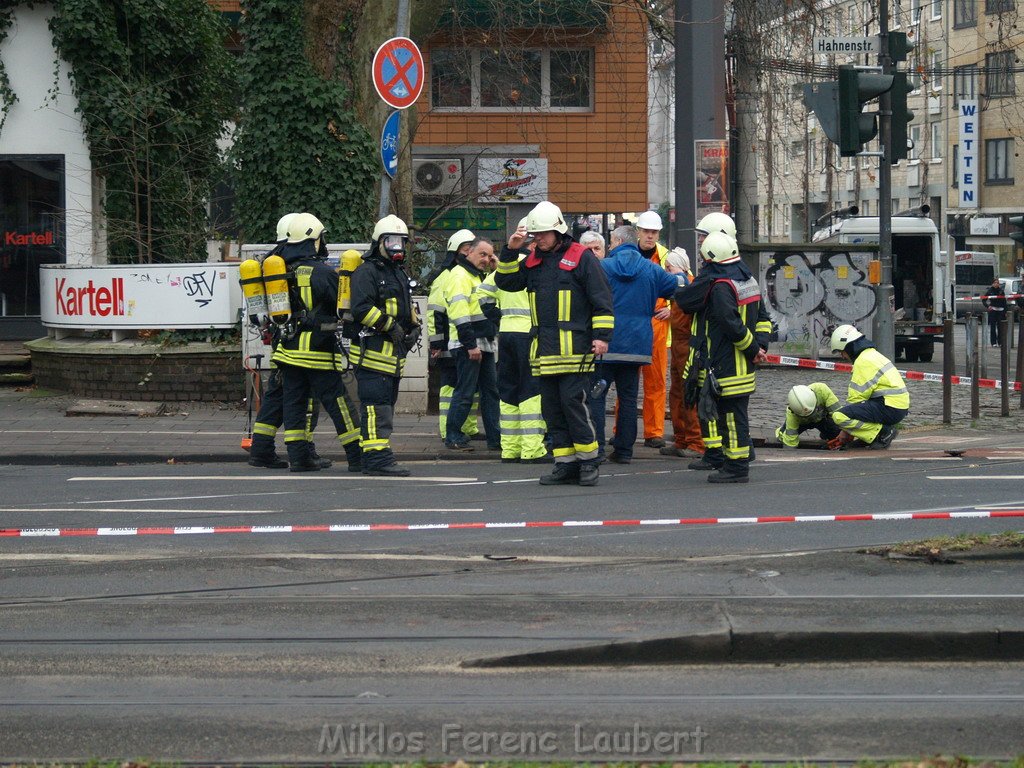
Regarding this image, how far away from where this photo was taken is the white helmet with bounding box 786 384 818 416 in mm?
12625

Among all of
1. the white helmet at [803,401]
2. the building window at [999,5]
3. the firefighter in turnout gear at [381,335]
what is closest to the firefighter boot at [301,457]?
the firefighter in turnout gear at [381,335]

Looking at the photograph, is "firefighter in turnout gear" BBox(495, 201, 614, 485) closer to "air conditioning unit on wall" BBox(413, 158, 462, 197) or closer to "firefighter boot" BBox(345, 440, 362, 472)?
"firefighter boot" BBox(345, 440, 362, 472)

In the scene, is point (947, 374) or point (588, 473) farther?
point (947, 374)

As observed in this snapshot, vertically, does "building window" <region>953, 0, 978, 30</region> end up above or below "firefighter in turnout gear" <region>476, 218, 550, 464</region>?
above

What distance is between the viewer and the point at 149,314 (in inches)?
645

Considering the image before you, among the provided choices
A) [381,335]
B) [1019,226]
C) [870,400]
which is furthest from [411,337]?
[1019,226]

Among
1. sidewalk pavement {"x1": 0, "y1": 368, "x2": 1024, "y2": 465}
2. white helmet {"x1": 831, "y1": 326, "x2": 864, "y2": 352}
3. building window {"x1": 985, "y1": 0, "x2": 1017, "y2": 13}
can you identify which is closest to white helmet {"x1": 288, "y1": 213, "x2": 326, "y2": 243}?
sidewalk pavement {"x1": 0, "y1": 368, "x2": 1024, "y2": 465}

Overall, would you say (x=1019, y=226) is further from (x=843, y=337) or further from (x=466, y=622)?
(x=466, y=622)

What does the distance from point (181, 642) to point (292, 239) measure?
5766 mm

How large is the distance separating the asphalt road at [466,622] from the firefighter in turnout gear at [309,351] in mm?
1277

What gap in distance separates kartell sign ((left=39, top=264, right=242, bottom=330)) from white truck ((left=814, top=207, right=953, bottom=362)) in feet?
51.7

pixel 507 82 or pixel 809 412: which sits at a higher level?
pixel 507 82

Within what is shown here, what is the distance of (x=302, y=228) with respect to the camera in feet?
37.1

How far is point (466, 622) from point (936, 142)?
186 ft
